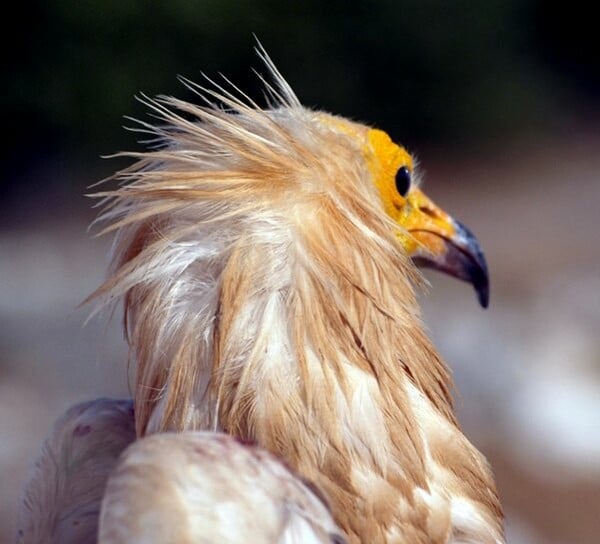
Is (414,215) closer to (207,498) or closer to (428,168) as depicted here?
(207,498)

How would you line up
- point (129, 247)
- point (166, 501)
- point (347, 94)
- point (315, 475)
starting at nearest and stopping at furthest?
point (166, 501)
point (315, 475)
point (129, 247)
point (347, 94)

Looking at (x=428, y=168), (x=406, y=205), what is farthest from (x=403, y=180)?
(x=428, y=168)

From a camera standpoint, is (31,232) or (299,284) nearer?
(299,284)

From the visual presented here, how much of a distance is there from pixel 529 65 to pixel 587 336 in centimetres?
469

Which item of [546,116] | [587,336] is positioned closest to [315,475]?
[587,336]

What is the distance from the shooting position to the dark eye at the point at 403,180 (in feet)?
7.78

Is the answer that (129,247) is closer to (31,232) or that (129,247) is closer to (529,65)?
(31,232)

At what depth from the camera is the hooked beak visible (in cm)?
252

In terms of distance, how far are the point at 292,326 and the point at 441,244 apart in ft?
3.05

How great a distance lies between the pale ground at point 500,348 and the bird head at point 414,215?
8.53ft

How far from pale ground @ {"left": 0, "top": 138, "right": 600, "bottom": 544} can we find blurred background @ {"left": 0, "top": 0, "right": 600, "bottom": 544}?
1 centimetres

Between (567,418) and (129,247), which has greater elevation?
(129,247)

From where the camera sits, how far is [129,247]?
193cm

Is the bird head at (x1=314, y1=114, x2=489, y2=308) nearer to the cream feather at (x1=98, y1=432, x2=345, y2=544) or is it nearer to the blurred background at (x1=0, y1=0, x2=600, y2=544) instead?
the cream feather at (x1=98, y1=432, x2=345, y2=544)
